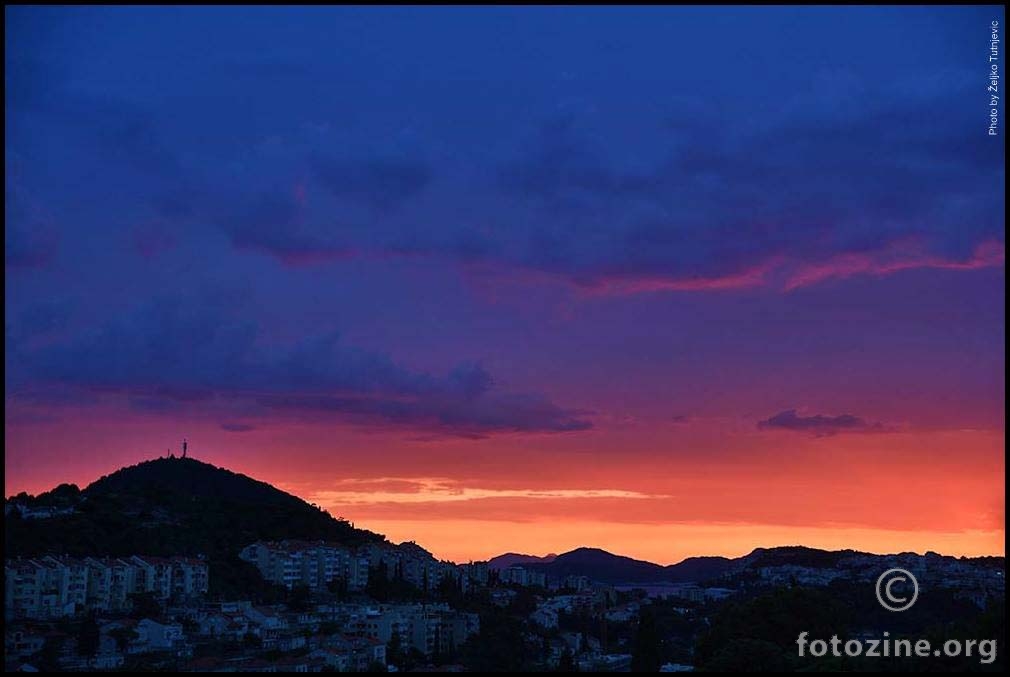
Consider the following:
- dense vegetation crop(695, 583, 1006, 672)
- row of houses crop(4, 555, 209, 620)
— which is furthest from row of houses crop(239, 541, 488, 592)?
dense vegetation crop(695, 583, 1006, 672)

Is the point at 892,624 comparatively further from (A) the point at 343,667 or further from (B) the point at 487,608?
(A) the point at 343,667

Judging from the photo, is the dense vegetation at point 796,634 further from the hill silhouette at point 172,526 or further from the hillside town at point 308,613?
the hill silhouette at point 172,526

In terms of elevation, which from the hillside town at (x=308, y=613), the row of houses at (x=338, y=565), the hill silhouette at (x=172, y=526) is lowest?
the hillside town at (x=308, y=613)

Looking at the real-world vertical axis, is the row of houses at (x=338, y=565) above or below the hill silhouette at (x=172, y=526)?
below

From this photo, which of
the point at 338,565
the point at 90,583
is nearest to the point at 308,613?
the point at 90,583

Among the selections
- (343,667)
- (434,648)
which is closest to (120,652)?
(343,667)

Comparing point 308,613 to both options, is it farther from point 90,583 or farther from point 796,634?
point 796,634

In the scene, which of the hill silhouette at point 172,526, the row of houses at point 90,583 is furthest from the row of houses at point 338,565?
the row of houses at point 90,583
